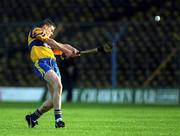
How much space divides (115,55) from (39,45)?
13.2 m

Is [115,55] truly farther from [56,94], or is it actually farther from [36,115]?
[56,94]

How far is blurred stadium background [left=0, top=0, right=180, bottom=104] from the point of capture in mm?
25203

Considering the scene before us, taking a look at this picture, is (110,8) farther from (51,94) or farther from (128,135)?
(128,135)

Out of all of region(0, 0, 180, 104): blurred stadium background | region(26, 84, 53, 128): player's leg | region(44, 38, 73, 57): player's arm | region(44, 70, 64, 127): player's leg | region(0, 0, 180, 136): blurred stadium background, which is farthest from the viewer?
region(0, 0, 180, 104): blurred stadium background

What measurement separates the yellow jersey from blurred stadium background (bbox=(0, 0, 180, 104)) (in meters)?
12.3

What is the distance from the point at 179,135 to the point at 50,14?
19976 millimetres

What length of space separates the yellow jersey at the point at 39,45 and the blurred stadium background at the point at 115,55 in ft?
40.2

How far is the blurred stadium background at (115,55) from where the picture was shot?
82.7 feet

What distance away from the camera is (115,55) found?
25422 millimetres

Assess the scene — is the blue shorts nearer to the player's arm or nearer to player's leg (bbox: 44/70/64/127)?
Result: player's leg (bbox: 44/70/64/127)

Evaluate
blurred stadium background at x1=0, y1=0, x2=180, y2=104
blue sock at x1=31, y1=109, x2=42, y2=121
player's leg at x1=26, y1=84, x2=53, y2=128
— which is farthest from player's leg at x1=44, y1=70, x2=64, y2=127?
blurred stadium background at x1=0, y1=0, x2=180, y2=104

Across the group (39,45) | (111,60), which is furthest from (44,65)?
(111,60)

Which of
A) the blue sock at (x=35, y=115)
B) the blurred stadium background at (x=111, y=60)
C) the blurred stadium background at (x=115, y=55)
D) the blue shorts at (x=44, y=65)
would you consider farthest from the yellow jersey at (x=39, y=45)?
the blurred stadium background at (x=115, y=55)

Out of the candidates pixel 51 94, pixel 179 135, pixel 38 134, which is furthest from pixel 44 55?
pixel 179 135
